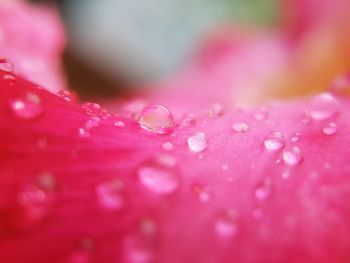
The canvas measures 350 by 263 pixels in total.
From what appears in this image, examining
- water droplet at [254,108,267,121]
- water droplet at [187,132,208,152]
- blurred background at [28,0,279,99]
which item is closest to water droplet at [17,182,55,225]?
water droplet at [187,132,208,152]

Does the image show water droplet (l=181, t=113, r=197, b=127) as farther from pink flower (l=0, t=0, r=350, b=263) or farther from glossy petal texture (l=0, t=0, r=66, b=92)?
glossy petal texture (l=0, t=0, r=66, b=92)

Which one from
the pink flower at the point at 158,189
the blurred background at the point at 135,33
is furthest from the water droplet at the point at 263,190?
the blurred background at the point at 135,33

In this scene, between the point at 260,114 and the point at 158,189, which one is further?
the point at 260,114

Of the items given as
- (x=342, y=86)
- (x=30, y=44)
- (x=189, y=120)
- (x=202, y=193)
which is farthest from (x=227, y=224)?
(x=30, y=44)

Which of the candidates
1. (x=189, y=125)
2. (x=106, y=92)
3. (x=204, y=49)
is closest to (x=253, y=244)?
(x=189, y=125)

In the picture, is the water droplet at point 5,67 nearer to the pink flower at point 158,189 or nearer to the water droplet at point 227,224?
the pink flower at point 158,189

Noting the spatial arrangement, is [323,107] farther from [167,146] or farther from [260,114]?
[167,146]

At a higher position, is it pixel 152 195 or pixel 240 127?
pixel 240 127
